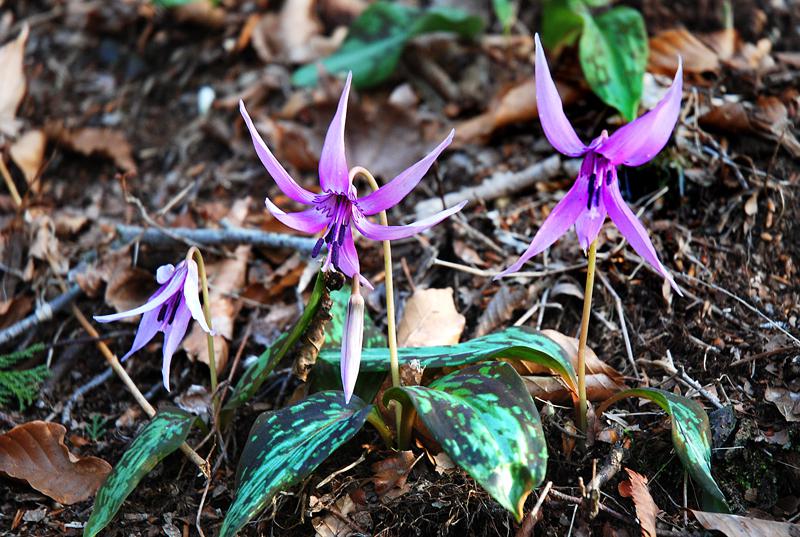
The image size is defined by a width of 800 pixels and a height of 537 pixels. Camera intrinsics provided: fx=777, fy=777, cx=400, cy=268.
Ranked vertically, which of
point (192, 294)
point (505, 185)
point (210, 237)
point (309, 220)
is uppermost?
point (309, 220)

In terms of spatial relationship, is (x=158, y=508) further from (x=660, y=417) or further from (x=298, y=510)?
(x=660, y=417)

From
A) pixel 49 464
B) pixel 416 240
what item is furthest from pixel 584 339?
pixel 49 464

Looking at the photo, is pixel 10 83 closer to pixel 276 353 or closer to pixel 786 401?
pixel 276 353

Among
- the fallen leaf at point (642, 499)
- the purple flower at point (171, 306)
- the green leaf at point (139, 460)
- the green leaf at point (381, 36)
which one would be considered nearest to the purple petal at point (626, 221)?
the fallen leaf at point (642, 499)

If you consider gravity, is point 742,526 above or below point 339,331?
below

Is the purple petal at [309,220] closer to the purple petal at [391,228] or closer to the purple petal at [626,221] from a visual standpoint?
the purple petal at [391,228]
